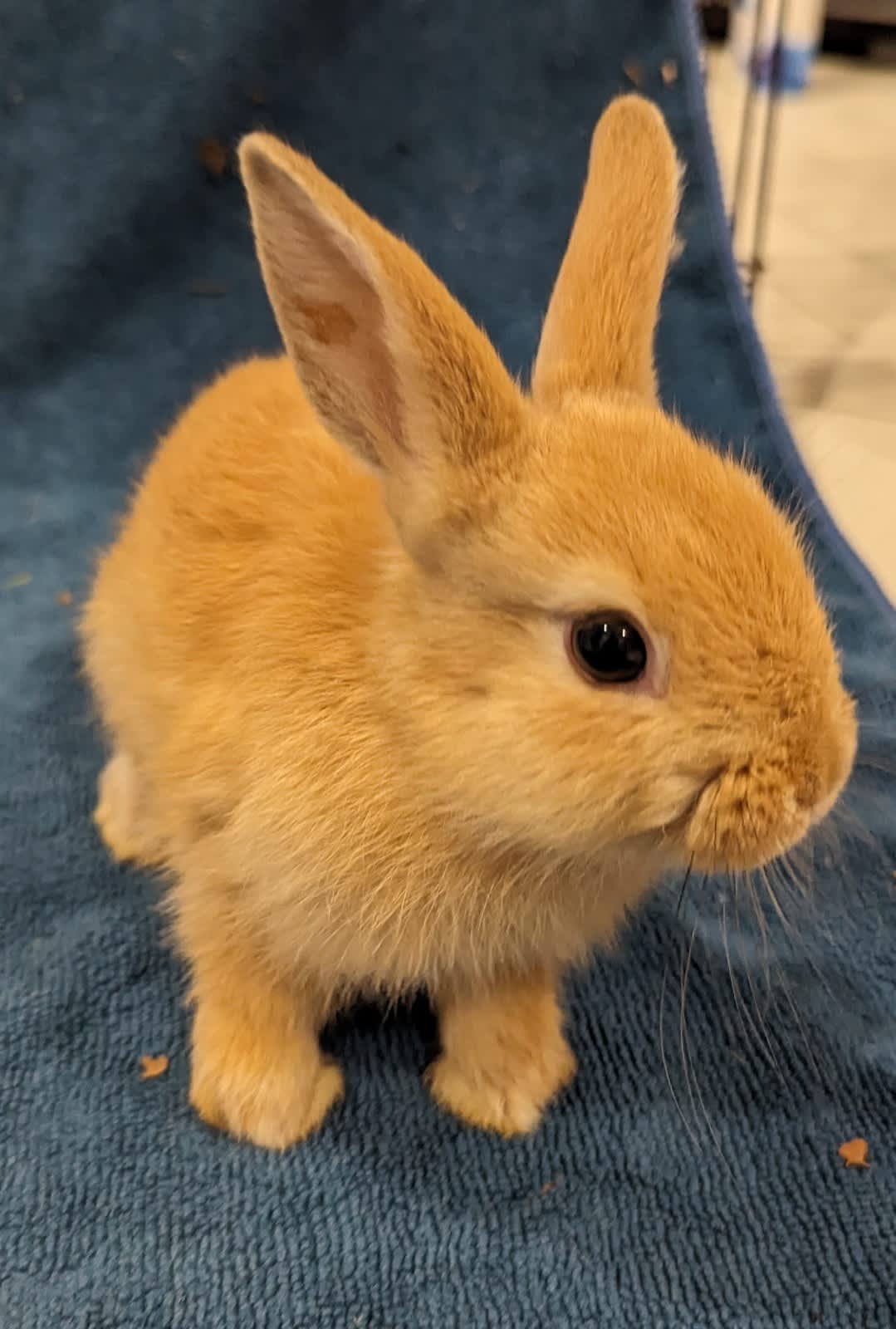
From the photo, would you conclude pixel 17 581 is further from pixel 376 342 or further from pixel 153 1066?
pixel 376 342

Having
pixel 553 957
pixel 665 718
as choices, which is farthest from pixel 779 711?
pixel 553 957

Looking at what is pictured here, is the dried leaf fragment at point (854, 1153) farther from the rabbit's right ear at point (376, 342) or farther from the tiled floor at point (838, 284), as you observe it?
the tiled floor at point (838, 284)

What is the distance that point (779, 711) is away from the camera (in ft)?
2.28

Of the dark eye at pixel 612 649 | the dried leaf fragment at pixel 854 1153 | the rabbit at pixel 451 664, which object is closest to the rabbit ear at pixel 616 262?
the rabbit at pixel 451 664

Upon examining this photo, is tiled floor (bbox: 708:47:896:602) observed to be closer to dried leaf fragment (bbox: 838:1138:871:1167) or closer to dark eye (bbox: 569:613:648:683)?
dried leaf fragment (bbox: 838:1138:871:1167)

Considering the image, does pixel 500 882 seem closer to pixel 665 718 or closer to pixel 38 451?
pixel 665 718

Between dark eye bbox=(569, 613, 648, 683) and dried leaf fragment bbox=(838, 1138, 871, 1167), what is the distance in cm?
52

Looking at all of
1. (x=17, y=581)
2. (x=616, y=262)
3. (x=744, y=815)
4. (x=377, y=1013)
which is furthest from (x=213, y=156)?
(x=744, y=815)

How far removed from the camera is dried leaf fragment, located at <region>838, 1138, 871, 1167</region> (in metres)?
0.98

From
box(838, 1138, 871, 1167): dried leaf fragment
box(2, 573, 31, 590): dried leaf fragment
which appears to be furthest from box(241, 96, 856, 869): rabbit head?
box(2, 573, 31, 590): dried leaf fragment

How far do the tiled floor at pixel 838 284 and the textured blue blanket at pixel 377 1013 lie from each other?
27 cm

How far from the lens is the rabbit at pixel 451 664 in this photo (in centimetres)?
70

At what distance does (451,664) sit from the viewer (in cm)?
77

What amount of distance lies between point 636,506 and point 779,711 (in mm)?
145
